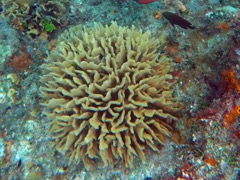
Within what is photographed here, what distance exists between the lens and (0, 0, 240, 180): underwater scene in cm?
283

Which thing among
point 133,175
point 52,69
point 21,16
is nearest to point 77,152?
point 133,175

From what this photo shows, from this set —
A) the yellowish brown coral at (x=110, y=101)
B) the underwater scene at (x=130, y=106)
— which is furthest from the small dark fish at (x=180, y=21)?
the yellowish brown coral at (x=110, y=101)

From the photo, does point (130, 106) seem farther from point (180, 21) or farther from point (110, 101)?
point (180, 21)

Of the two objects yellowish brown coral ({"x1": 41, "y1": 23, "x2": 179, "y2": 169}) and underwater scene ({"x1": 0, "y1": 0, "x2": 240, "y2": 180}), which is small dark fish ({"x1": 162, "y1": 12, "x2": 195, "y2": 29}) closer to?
underwater scene ({"x1": 0, "y1": 0, "x2": 240, "y2": 180})

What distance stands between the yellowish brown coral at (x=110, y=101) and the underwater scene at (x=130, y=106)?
14 millimetres

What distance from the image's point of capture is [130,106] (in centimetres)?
299

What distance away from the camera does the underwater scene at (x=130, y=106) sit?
283 cm

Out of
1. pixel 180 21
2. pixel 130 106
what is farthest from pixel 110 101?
pixel 180 21

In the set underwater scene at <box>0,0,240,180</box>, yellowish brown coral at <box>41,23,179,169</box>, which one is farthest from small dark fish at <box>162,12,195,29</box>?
yellowish brown coral at <box>41,23,179,169</box>

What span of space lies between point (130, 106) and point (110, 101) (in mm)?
272

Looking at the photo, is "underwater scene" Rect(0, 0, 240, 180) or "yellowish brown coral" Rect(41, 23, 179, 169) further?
"yellowish brown coral" Rect(41, 23, 179, 169)

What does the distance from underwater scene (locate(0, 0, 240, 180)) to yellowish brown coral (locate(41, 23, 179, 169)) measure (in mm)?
14

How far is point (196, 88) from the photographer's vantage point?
3.25 metres

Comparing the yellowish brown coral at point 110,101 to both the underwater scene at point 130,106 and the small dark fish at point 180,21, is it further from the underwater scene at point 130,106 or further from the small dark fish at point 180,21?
the small dark fish at point 180,21
